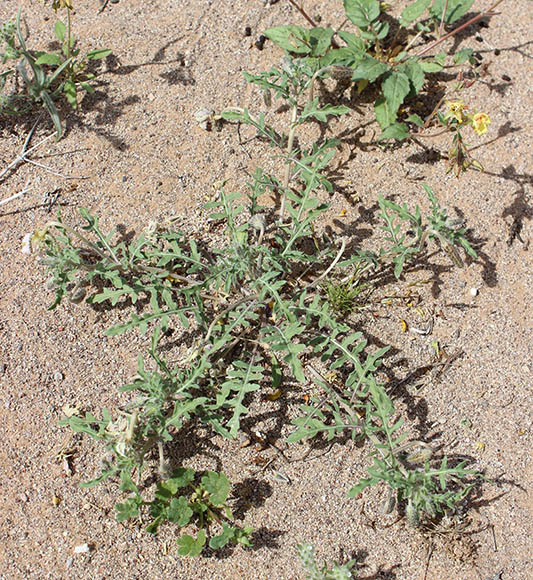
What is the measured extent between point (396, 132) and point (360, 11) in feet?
2.74

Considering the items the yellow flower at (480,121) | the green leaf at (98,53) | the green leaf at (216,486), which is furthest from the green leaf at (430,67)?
the green leaf at (216,486)

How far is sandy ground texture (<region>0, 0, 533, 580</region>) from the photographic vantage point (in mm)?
2963

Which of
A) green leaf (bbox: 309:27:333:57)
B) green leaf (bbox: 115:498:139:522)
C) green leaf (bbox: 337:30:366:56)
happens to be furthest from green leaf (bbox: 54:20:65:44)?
green leaf (bbox: 115:498:139:522)

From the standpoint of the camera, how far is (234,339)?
3.29 metres

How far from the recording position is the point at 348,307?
3359 millimetres

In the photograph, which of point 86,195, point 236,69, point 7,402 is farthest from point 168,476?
point 236,69

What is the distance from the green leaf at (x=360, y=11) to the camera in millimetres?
3801

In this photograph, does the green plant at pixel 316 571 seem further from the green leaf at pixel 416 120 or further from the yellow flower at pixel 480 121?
the green leaf at pixel 416 120

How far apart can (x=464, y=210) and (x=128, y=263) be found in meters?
2.00

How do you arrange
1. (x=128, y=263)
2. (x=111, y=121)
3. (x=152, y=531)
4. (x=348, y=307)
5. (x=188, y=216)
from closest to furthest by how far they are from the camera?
(x=152, y=531) → (x=128, y=263) → (x=348, y=307) → (x=188, y=216) → (x=111, y=121)

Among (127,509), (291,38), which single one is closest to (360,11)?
(291,38)

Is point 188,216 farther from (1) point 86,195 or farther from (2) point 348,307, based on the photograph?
(2) point 348,307

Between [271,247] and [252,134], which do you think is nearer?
[271,247]

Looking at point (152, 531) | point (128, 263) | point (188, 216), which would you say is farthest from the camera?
point (188, 216)
